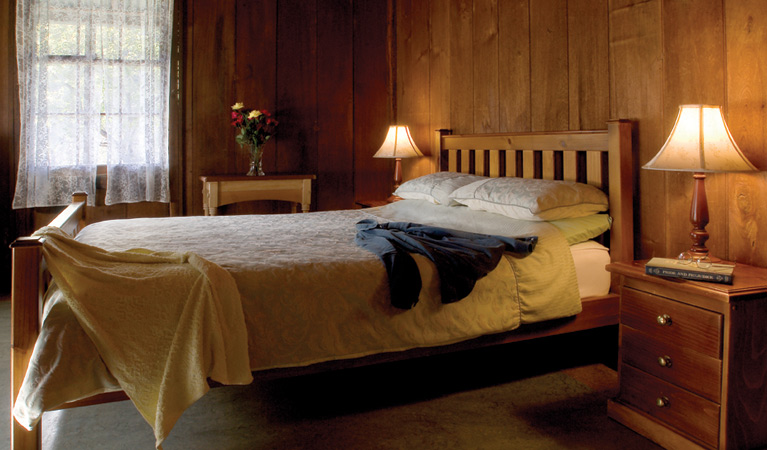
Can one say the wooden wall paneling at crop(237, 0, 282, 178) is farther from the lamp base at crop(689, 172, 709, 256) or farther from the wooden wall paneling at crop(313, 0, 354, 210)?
the lamp base at crop(689, 172, 709, 256)

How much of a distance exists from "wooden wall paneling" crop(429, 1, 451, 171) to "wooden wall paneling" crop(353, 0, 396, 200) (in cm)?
82

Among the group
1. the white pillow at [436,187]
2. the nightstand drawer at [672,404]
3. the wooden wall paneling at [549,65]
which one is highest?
the wooden wall paneling at [549,65]

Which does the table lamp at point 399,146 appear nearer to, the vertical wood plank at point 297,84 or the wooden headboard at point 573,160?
the wooden headboard at point 573,160

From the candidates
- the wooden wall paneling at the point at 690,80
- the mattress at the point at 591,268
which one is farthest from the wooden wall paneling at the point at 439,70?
the wooden wall paneling at the point at 690,80

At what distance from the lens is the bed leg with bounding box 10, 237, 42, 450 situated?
167 centimetres

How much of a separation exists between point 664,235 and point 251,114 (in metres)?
2.98

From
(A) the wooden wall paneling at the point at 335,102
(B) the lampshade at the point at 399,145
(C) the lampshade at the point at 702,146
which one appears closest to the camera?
(C) the lampshade at the point at 702,146

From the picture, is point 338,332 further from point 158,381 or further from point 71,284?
Answer: point 71,284

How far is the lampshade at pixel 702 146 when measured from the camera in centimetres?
188

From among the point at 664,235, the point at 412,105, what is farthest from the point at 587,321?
the point at 412,105

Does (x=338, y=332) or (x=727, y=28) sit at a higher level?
(x=727, y=28)

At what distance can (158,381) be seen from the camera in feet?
5.54

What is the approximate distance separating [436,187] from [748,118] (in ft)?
5.20

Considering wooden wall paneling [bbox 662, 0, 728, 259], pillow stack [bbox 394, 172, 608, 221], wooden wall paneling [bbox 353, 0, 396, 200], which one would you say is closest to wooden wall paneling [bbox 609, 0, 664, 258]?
wooden wall paneling [bbox 662, 0, 728, 259]
